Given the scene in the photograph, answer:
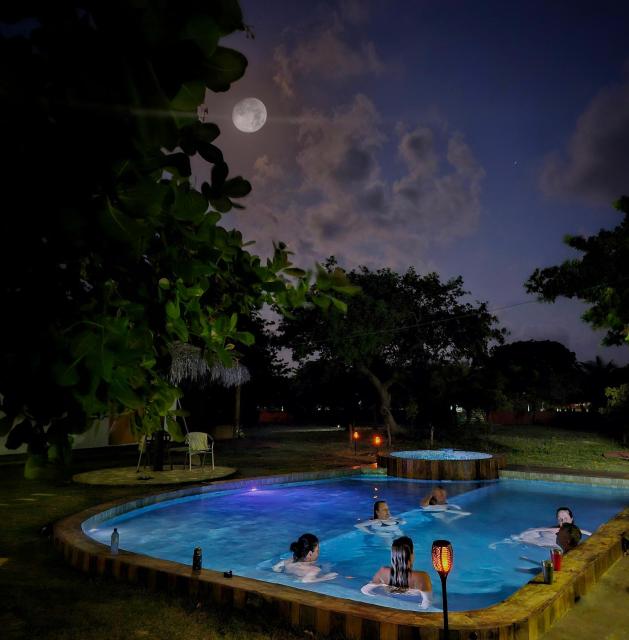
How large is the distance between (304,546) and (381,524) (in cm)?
382

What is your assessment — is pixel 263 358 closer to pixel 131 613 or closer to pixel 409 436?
pixel 409 436

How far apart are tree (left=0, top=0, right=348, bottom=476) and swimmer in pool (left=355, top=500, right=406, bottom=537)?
35.5ft

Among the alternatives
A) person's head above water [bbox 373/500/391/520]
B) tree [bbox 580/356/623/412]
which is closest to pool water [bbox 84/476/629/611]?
person's head above water [bbox 373/500/391/520]

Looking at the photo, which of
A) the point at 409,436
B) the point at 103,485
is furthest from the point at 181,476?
the point at 409,436

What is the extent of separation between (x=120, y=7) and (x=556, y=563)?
6.60 meters

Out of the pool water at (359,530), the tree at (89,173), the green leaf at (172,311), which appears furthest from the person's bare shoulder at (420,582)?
the tree at (89,173)

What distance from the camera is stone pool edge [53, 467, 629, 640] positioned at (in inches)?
174

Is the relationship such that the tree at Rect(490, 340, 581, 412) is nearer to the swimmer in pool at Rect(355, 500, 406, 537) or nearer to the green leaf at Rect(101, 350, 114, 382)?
the swimmer in pool at Rect(355, 500, 406, 537)

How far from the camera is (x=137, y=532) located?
10297 millimetres

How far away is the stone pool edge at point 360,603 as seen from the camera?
443 centimetres

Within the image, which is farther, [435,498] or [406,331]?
[406,331]

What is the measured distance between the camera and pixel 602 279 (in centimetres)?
1681

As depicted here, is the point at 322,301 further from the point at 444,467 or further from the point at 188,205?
the point at 444,467

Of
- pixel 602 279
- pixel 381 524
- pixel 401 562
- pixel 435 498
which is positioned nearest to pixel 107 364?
pixel 401 562
